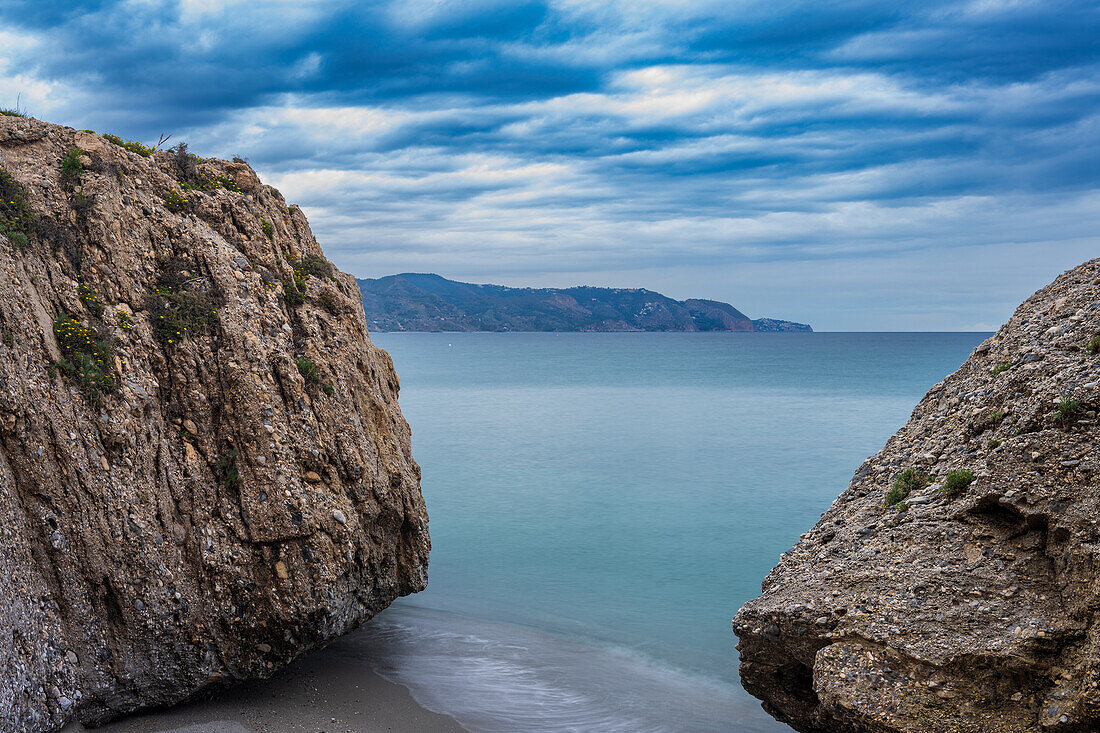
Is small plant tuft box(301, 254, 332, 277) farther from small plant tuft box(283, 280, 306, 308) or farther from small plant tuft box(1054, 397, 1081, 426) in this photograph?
small plant tuft box(1054, 397, 1081, 426)

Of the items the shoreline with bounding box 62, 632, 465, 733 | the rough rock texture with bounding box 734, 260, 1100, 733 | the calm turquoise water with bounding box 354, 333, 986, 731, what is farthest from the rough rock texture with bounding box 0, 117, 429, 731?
the rough rock texture with bounding box 734, 260, 1100, 733

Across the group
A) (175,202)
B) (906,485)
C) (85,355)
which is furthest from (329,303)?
(906,485)

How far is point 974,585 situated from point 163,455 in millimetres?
10633

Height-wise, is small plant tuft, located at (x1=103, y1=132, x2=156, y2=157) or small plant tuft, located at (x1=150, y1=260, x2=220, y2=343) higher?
small plant tuft, located at (x1=103, y1=132, x2=156, y2=157)

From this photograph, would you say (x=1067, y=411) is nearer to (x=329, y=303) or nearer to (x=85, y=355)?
(x=329, y=303)

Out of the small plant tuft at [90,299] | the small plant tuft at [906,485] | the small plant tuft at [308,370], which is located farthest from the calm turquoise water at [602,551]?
the small plant tuft at [90,299]

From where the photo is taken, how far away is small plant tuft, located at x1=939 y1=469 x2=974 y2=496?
8734mm

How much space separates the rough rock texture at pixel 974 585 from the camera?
736cm

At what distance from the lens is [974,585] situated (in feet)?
26.0

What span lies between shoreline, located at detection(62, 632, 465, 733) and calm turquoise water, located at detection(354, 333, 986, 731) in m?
0.58

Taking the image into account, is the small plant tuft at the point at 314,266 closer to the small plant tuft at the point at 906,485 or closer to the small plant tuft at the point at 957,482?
the small plant tuft at the point at 906,485

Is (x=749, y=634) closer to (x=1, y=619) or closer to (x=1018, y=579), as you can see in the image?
(x=1018, y=579)

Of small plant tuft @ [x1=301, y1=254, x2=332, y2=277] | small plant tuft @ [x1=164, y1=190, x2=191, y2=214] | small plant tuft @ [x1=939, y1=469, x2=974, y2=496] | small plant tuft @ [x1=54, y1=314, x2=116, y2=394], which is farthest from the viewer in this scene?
small plant tuft @ [x1=301, y1=254, x2=332, y2=277]

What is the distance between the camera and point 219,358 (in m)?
11.5
